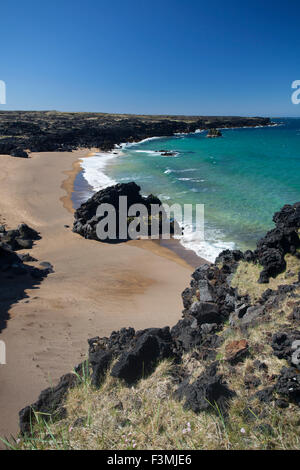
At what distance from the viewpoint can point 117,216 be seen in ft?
54.7

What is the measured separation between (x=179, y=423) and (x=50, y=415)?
1749 millimetres

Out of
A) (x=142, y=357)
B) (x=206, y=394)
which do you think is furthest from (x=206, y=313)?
(x=206, y=394)

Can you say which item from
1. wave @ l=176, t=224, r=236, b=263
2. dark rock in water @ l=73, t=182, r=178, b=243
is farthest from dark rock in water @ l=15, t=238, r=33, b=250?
wave @ l=176, t=224, r=236, b=263

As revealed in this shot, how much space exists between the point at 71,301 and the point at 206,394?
19.5 feet

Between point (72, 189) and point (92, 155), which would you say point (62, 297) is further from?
point (92, 155)

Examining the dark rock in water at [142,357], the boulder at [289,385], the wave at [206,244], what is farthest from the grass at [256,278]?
the wave at [206,244]

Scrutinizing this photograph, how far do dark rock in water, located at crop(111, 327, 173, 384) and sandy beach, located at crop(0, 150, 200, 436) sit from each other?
1697 mm

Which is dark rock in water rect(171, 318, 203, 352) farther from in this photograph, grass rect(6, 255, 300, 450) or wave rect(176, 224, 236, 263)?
wave rect(176, 224, 236, 263)

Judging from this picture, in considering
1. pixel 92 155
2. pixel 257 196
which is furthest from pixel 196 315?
pixel 92 155

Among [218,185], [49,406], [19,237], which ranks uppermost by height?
[218,185]

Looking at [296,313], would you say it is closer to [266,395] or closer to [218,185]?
[266,395]

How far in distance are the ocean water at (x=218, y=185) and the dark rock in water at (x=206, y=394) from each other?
365 inches

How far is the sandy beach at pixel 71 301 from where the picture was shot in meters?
5.54

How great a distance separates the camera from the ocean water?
15703mm
